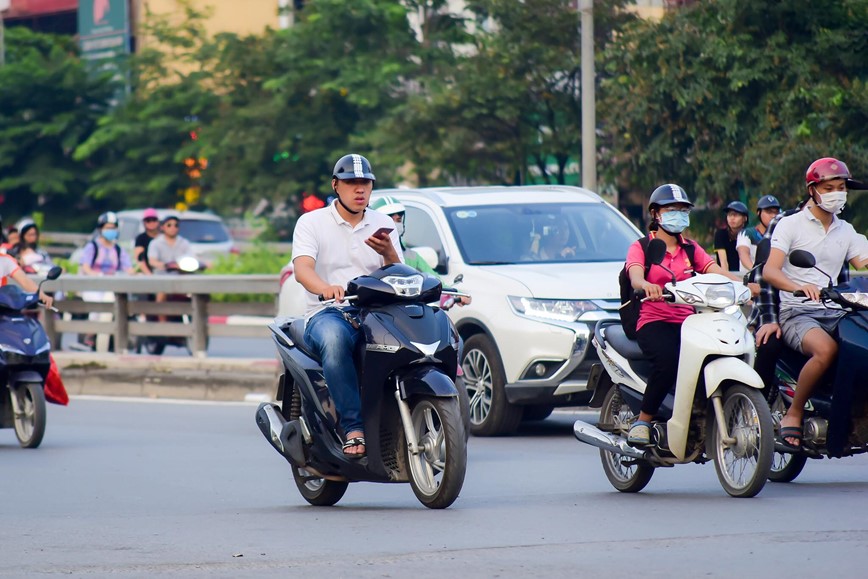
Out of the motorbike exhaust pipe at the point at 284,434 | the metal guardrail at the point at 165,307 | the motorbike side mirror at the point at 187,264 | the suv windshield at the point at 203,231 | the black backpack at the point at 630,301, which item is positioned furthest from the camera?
the suv windshield at the point at 203,231

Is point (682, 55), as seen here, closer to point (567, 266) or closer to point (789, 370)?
point (567, 266)

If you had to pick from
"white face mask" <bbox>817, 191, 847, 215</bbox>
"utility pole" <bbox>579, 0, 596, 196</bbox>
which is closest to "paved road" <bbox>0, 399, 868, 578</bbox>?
"white face mask" <bbox>817, 191, 847, 215</bbox>

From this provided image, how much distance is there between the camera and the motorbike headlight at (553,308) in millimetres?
12711

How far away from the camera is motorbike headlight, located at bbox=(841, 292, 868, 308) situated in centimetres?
908

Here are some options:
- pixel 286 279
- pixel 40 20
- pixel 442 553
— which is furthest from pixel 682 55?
pixel 40 20

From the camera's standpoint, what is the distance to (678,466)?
433 inches

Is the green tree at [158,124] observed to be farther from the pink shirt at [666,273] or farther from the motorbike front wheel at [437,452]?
the motorbike front wheel at [437,452]

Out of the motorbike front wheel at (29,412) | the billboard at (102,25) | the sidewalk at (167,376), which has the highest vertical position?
the billboard at (102,25)

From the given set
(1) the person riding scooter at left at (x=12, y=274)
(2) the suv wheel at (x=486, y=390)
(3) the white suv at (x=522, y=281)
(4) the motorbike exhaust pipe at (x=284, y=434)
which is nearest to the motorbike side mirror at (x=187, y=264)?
(3) the white suv at (x=522, y=281)

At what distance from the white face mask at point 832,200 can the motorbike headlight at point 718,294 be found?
3.06ft

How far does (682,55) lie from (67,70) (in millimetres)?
28838

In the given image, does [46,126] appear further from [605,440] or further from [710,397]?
[710,397]

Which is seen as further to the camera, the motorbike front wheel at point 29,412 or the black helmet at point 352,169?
the motorbike front wheel at point 29,412

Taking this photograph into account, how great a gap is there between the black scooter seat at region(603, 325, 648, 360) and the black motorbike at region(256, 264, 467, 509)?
1.13 meters
